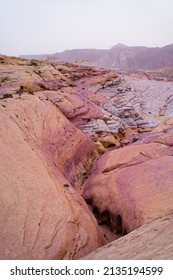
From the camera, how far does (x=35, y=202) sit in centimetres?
604

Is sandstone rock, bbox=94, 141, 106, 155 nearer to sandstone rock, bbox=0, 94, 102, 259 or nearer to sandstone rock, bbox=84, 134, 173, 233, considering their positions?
sandstone rock, bbox=84, 134, 173, 233

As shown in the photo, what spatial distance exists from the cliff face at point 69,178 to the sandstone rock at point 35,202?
0.02m

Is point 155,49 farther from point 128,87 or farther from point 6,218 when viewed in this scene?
point 6,218

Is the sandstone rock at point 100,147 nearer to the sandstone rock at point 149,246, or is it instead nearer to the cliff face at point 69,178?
the cliff face at point 69,178

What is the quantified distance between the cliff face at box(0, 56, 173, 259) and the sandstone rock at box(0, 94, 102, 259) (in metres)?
0.02

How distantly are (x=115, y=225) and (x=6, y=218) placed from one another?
346 centimetres

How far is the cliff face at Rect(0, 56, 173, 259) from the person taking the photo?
18.2ft

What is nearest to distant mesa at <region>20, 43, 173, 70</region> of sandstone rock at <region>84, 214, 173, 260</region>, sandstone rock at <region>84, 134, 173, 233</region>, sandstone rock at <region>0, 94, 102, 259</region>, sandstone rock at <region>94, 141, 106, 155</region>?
sandstone rock at <region>94, 141, 106, 155</region>

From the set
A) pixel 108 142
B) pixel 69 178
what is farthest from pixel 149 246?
pixel 108 142

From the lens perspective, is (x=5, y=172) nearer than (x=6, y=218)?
No

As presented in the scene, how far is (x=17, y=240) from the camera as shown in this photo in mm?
5152

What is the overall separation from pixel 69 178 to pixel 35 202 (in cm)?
330

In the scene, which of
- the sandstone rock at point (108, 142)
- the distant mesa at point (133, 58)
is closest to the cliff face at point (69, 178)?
the sandstone rock at point (108, 142)
